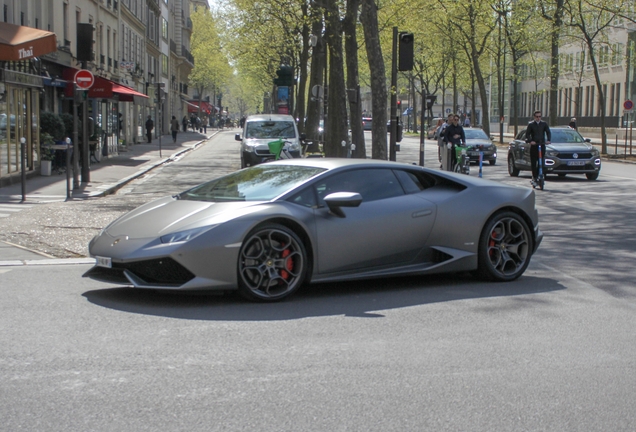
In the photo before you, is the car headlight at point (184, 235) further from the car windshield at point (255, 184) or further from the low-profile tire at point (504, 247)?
the low-profile tire at point (504, 247)

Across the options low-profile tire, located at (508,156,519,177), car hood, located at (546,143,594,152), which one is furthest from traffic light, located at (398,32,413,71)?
low-profile tire, located at (508,156,519,177)

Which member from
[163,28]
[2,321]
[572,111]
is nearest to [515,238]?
[2,321]

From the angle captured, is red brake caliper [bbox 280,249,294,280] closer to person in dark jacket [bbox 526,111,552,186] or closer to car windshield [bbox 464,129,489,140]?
person in dark jacket [bbox 526,111,552,186]

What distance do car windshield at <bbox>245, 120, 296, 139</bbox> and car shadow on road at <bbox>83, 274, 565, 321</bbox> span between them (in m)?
20.4

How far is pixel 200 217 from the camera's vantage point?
7.11 metres

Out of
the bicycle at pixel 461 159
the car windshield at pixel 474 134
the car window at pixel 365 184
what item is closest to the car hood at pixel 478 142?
the car windshield at pixel 474 134

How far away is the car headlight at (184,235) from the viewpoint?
6873 mm

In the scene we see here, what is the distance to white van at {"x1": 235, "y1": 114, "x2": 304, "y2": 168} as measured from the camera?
2756 cm

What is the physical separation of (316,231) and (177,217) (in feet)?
3.74

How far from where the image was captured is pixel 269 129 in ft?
95.0

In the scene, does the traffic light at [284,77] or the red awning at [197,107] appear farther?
the red awning at [197,107]

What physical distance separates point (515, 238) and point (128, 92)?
26.7m

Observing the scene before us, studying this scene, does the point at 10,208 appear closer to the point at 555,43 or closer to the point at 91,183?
the point at 91,183

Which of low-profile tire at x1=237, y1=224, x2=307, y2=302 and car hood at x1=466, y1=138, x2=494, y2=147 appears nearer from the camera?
low-profile tire at x1=237, y1=224, x2=307, y2=302
